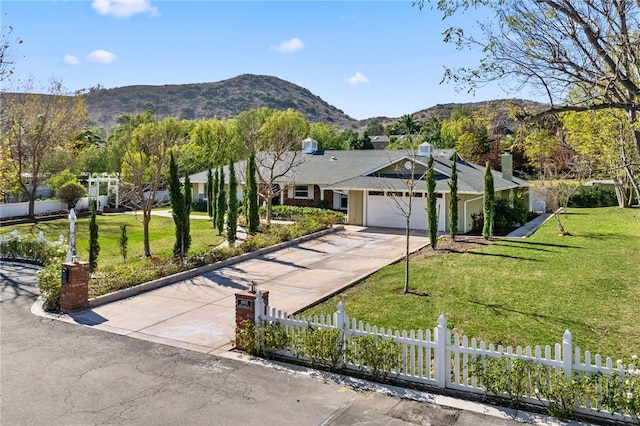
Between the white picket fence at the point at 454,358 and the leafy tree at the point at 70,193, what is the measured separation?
30.9 m

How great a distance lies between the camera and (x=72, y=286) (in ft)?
35.7

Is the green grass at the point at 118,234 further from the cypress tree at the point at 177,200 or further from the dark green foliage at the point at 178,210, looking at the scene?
the cypress tree at the point at 177,200

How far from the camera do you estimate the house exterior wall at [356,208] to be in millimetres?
27891

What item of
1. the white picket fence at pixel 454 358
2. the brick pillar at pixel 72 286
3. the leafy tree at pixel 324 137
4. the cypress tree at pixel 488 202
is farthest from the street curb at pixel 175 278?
the leafy tree at pixel 324 137

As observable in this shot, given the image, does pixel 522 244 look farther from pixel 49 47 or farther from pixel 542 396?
pixel 49 47

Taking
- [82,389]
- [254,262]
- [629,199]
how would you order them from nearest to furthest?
[82,389] < [254,262] < [629,199]

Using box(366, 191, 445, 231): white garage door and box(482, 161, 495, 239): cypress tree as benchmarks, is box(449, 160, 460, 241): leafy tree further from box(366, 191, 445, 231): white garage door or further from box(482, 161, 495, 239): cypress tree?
box(366, 191, 445, 231): white garage door

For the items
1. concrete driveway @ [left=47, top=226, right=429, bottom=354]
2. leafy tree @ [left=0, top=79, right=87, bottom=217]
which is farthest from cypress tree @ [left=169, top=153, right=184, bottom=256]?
leafy tree @ [left=0, top=79, right=87, bottom=217]

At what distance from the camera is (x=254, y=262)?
17125 mm

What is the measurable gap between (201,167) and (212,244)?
98.4ft

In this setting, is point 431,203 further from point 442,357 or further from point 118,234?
point 118,234

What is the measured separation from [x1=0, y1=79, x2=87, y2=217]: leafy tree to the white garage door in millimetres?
22445

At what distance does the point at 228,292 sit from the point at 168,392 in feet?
19.7

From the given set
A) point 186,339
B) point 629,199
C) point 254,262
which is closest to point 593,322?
point 186,339
